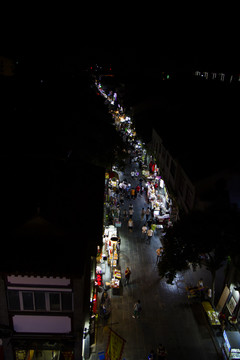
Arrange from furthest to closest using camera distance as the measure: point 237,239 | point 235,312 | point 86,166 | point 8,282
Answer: point 86,166
point 235,312
point 237,239
point 8,282

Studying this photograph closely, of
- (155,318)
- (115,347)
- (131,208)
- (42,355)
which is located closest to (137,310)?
(155,318)

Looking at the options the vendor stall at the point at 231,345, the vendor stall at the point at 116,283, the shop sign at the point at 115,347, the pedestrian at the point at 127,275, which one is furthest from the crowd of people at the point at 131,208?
the vendor stall at the point at 231,345

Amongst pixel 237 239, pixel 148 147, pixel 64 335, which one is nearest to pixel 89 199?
pixel 64 335

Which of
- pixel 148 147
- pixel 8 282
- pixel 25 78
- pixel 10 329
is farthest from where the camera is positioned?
pixel 148 147

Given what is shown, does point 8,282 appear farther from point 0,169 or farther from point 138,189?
point 138,189

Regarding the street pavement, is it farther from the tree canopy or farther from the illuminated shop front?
the tree canopy

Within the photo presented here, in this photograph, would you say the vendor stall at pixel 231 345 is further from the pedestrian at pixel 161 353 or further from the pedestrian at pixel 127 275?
the pedestrian at pixel 127 275
